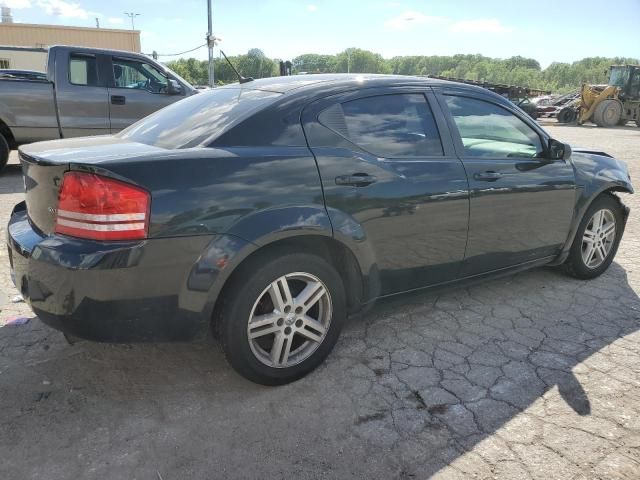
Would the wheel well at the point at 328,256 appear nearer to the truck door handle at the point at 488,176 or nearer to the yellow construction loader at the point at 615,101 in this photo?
the truck door handle at the point at 488,176

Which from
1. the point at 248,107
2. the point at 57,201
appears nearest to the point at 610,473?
the point at 248,107

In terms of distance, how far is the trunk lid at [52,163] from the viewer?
2.38 meters

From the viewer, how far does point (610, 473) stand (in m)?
2.24

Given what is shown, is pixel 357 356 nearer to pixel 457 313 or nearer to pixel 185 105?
pixel 457 313

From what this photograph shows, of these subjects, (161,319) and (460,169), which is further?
(460,169)

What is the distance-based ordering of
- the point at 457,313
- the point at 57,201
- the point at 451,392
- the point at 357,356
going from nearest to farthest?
the point at 57,201 < the point at 451,392 < the point at 357,356 < the point at 457,313

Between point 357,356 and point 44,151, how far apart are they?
6.82 ft

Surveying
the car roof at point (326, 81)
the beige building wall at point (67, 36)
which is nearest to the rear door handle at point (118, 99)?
the car roof at point (326, 81)

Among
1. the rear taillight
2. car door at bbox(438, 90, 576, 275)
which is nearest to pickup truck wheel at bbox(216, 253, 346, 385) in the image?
the rear taillight

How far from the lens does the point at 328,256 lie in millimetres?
2932

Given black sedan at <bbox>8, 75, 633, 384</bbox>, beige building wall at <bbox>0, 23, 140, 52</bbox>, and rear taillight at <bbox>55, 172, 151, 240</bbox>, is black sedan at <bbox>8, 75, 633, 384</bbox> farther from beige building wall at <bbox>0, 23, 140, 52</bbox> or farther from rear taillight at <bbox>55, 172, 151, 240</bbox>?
beige building wall at <bbox>0, 23, 140, 52</bbox>

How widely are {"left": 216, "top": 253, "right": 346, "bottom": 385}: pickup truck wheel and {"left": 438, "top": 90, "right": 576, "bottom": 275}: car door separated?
1139 millimetres

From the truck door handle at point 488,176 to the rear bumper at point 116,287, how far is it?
1.86 m

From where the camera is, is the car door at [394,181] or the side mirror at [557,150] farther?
the side mirror at [557,150]
